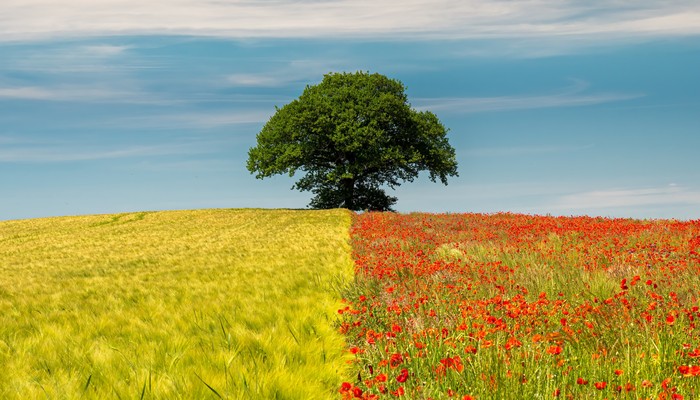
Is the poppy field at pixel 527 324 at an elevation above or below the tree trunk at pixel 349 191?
below

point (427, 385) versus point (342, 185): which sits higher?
point (342, 185)

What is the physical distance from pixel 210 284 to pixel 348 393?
23.6 ft

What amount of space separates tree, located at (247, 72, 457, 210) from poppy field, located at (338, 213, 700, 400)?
29.1m

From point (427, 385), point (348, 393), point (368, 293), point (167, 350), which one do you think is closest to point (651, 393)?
point (427, 385)

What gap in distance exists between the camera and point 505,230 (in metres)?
19.4

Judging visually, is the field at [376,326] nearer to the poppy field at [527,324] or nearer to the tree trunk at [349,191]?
the poppy field at [527,324]

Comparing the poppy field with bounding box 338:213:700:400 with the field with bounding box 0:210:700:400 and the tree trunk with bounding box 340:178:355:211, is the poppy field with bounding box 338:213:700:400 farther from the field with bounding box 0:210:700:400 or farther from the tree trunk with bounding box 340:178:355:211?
the tree trunk with bounding box 340:178:355:211

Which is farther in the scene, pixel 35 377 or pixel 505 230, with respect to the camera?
pixel 505 230

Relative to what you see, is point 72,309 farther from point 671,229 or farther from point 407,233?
point 671,229

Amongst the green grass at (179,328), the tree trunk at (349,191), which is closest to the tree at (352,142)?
the tree trunk at (349,191)

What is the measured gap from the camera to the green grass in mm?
4742

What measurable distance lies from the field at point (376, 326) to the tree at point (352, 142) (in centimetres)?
2716

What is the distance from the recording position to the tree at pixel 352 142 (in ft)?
138

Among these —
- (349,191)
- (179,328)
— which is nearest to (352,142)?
(349,191)
